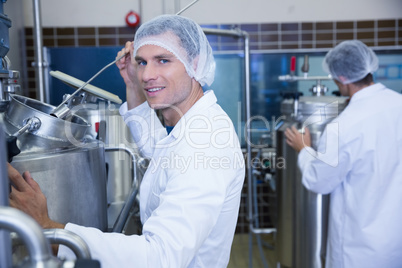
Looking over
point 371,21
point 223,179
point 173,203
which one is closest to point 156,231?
point 173,203

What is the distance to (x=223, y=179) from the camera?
2.78 ft

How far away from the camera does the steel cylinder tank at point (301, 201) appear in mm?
1905

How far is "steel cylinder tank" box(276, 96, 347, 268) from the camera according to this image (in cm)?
191

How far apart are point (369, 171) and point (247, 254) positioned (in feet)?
4.84

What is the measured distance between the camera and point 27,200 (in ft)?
2.36

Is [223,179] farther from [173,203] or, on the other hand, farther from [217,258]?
[217,258]

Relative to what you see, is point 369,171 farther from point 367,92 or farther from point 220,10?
point 220,10

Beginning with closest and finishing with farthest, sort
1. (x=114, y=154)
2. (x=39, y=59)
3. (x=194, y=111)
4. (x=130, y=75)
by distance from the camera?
(x=194, y=111), (x=130, y=75), (x=114, y=154), (x=39, y=59)

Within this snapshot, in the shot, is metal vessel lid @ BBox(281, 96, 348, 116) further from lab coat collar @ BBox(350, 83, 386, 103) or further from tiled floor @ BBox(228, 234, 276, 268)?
tiled floor @ BBox(228, 234, 276, 268)

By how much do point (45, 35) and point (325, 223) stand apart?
2.29 metres

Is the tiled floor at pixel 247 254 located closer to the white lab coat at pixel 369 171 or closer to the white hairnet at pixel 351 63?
the white lab coat at pixel 369 171

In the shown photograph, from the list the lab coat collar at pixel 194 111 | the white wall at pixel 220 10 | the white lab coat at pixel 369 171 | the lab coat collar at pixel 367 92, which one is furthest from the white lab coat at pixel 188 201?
the white wall at pixel 220 10

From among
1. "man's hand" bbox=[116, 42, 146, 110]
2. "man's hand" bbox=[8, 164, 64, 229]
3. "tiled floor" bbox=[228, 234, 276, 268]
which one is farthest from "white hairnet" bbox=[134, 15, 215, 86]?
"tiled floor" bbox=[228, 234, 276, 268]

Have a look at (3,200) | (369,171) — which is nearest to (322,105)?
(369,171)
